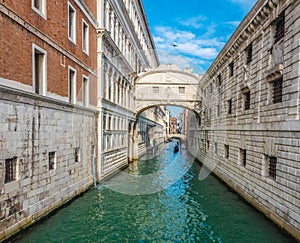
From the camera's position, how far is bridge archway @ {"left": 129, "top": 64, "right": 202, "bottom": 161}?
2266 centimetres

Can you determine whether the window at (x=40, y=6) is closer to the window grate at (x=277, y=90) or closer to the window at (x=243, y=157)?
the window grate at (x=277, y=90)

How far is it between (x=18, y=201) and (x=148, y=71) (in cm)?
1796

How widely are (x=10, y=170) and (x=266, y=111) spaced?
8.03 m

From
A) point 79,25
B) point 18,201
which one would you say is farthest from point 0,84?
point 79,25

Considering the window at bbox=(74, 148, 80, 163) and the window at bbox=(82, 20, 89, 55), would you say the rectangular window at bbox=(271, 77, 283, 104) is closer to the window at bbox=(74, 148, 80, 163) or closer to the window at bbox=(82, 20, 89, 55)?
the window at bbox=(74, 148, 80, 163)

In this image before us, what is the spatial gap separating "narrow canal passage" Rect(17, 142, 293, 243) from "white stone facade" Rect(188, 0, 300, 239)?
0.69m

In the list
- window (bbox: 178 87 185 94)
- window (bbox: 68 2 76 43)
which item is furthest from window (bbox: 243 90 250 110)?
window (bbox: 178 87 185 94)

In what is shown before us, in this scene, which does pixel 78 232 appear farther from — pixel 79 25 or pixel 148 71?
pixel 148 71

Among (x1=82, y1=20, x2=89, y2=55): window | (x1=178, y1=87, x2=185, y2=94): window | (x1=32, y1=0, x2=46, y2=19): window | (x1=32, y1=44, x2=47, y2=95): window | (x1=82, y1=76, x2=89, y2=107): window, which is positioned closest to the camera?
(x1=32, y1=0, x2=46, y2=19): window

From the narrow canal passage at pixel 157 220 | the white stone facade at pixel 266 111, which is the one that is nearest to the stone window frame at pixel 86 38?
the narrow canal passage at pixel 157 220

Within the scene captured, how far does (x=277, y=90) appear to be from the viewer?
8461 millimetres

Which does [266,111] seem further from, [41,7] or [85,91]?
[41,7]

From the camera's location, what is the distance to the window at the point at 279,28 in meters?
8.27

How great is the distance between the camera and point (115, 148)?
1711 cm
